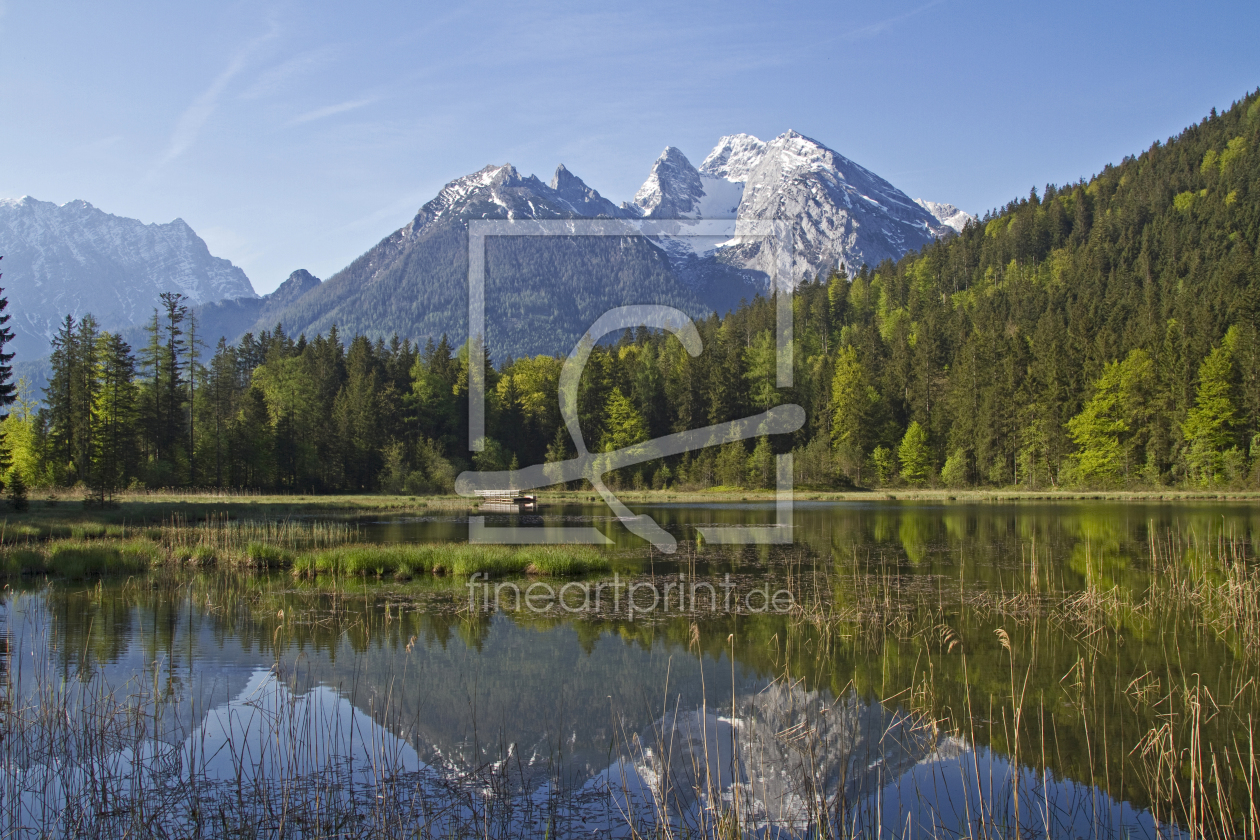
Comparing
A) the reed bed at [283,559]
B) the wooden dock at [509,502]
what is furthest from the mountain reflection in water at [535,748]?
the wooden dock at [509,502]

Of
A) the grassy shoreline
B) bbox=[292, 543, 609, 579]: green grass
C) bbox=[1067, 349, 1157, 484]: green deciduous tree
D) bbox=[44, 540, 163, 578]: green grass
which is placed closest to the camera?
bbox=[44, 540, 163, 578]: green grass

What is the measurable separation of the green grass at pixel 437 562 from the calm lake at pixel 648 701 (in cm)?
165

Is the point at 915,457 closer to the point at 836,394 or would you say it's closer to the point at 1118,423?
the point at 836,394

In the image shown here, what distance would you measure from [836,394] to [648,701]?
273ft

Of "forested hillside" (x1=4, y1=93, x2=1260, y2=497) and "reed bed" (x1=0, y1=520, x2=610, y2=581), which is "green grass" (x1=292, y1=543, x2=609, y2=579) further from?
"forested hillside" (x1=4, y1=93, x2=1260, y2=497)

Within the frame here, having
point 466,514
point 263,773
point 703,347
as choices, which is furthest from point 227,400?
point 263,773

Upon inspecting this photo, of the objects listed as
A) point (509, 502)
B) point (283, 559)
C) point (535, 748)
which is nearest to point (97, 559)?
point (283, 559)

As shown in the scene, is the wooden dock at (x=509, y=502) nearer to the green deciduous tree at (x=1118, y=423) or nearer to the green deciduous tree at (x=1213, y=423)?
the green deciduous tree at (x=1118, y=423)

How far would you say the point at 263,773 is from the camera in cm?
880

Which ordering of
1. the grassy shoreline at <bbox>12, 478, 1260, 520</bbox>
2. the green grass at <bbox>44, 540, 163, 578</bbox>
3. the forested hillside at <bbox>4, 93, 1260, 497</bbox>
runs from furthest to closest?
1. the forested hillside at <bbox>4, 93, 1260, 497</bbox>
2. the grassy shoreline at <bbox>12, 478, 1260, 520</bbox>
3. the green grass at <bbox>44, 540, 163, 578</bbox>

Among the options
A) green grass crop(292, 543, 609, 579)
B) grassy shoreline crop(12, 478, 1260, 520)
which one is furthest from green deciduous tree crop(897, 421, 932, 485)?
green grass crop(292, 543, 609, 579)

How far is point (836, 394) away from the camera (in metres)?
91.9

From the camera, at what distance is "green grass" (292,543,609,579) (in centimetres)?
2462

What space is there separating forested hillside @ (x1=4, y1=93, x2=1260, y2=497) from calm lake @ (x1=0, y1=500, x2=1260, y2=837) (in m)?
31.3
